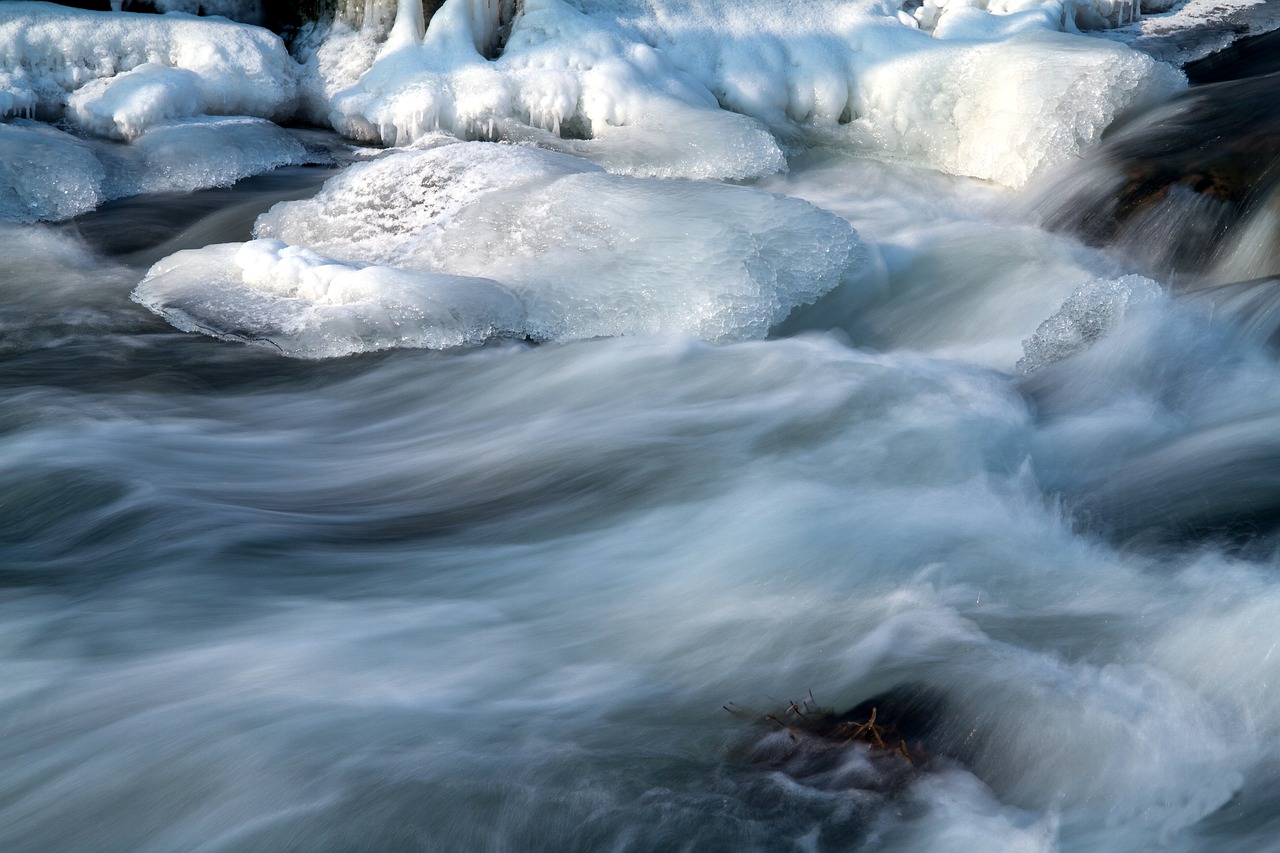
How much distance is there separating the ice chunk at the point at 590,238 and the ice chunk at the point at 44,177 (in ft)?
3.92

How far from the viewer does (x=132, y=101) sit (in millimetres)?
6145

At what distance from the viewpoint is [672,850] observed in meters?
1.95

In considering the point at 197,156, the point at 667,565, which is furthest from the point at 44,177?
the point at 667,565

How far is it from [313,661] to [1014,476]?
1.92 meters

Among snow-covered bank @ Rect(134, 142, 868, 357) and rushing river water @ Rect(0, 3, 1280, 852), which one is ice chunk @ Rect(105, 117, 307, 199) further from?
snow-covered bank @ Rect(134, 142, 868, 357)

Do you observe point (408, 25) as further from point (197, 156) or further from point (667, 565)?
point (667, 565)

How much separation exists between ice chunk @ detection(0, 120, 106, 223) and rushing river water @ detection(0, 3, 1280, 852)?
21.1 inches

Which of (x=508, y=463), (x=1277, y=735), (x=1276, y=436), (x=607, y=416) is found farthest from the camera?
(x=607, y=416)

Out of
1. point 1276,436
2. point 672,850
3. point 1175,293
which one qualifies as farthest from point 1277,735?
point 1175,293

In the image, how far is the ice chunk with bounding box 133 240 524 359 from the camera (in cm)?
423

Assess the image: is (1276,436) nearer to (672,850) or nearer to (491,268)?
(672,850)

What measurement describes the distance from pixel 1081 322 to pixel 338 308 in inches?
103

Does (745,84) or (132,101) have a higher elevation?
(745,84)

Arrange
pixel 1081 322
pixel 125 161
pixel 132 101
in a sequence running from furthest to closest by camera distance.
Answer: pixel 132 101, pixel 125 161, pixel 1081 322
